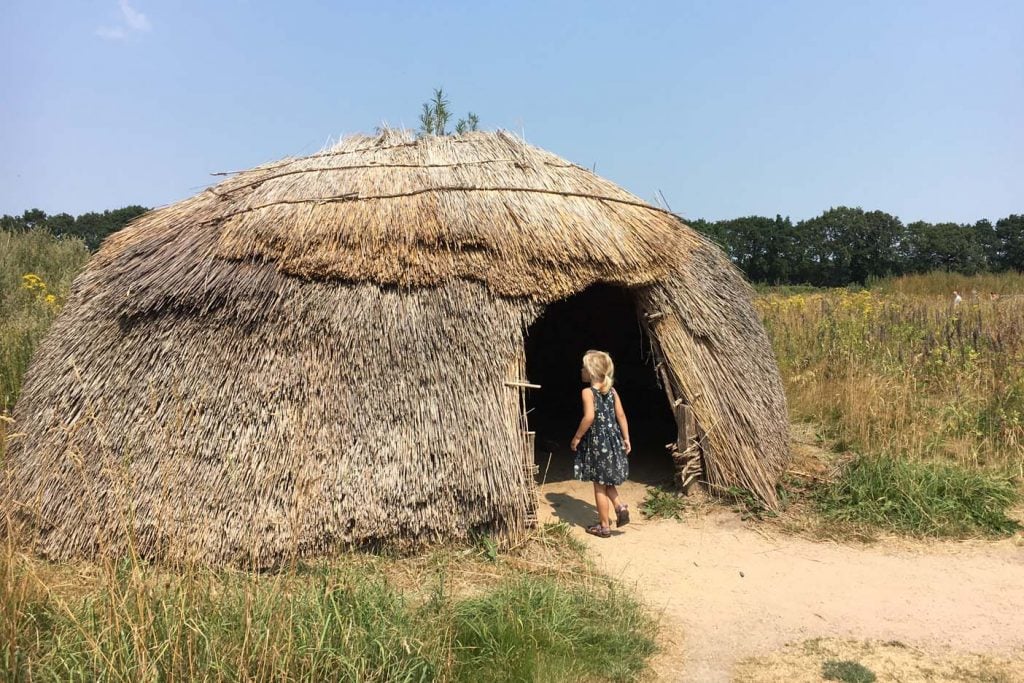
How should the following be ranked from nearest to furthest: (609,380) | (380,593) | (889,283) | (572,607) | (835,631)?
(380,593) < (572,607) < (835,631) < (609,380) < (889,283)

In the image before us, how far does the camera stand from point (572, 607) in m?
3.88

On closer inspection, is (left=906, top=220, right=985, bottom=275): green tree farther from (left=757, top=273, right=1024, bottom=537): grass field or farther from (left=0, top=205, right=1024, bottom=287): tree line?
(left=757, top=273, right=1024, bottom=537): grass field

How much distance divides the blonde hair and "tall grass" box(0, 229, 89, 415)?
17.1 feet

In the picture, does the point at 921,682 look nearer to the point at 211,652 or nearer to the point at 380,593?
the point at 380,593

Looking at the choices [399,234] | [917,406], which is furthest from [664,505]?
[917,406]

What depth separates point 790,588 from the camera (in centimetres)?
471

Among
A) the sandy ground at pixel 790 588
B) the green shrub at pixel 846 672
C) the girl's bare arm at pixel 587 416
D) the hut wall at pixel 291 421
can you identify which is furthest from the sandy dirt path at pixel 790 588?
the hut wall at pixel 291 421

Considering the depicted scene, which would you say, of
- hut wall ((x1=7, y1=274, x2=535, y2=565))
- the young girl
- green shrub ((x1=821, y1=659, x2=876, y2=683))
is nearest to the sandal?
the young girl

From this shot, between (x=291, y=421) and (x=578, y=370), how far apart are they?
5490 millimetres

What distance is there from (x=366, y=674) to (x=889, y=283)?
62.5 feet

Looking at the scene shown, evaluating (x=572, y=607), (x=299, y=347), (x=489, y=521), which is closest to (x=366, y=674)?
(x=572, y=607)

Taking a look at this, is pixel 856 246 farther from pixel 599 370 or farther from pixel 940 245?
A: pixel 599 370

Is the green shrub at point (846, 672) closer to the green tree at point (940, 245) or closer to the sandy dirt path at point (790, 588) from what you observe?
the sandy dirt path at point (790, 588)

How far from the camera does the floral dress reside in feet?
17.3
